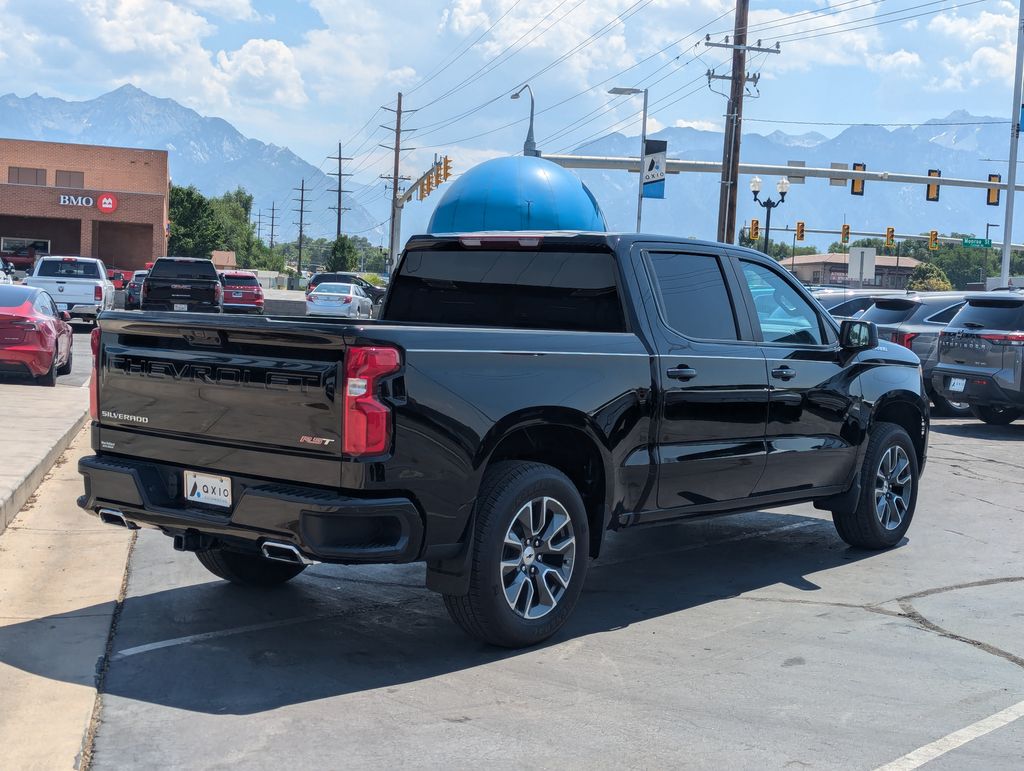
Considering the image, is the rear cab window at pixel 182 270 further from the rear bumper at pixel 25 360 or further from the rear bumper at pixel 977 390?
the rear bumper at pixel 977 390

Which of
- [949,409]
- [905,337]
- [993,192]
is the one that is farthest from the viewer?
[993,192]

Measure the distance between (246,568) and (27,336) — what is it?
10792 mm

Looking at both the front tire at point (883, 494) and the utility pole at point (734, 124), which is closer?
the front tire at point (883, 494)

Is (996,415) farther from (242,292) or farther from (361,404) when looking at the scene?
(242,292)

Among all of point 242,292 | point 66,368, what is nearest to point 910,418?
point 66,368

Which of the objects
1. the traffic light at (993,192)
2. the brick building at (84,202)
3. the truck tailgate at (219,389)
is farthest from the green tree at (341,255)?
the truck tailgate at (219,389)

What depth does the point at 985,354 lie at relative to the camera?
15258mm

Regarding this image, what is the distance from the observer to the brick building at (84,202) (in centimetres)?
6253

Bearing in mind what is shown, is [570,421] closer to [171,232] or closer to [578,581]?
[578,581]

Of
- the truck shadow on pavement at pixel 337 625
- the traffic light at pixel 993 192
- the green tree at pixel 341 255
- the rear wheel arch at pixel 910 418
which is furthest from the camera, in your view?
the green tree at pixel 341 255

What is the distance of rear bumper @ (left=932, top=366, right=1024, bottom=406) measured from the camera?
15.1 meters

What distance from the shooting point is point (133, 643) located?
18.2 ft

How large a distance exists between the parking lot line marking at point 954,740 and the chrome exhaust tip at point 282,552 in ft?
7.95

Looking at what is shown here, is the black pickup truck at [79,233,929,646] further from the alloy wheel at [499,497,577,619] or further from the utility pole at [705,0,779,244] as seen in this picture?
the utility pole at [705,0,779,244]
